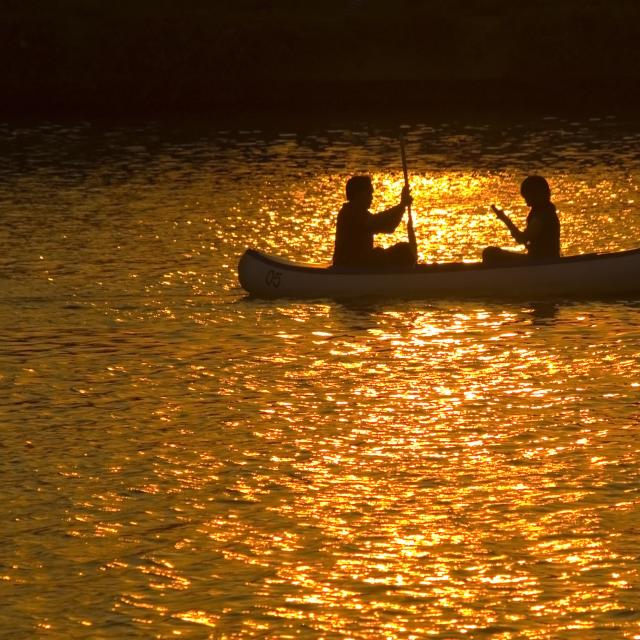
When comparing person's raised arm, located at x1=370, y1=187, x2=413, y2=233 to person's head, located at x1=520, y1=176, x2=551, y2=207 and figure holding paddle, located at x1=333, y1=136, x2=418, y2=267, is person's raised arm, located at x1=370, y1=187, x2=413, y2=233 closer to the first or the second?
figure holding paddle, located at x1=333, y1=136, x2=418, y2=267

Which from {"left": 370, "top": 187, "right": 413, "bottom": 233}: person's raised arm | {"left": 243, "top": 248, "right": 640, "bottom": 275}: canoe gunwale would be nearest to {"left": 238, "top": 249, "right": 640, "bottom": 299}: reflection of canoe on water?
{"left": 243, "top": 248, "right": 640, "bottom": 275}: canoe gunwale

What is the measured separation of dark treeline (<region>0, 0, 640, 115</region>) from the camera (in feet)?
155

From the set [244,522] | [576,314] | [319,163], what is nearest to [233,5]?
[319,163]

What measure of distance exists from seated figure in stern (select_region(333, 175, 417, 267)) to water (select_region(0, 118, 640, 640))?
535mm

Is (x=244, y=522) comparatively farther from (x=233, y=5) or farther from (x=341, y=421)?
(x=233, y=5)

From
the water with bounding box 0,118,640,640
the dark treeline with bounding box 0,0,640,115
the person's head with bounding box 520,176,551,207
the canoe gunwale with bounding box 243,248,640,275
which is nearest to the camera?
the water with bounding box 0,118,640,640

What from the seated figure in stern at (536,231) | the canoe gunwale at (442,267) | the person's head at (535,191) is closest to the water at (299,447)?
the canoe gunwale at (442,267)

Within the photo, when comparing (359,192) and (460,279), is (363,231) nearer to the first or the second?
(359,192)

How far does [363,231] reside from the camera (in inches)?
774

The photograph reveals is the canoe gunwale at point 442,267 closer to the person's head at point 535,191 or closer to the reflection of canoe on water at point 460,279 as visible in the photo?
the reflection of canoe on water at point 460,279

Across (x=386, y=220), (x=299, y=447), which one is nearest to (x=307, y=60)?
(x=386, y=220)

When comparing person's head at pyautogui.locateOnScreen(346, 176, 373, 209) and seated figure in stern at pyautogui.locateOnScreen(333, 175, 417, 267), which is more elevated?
person's head at pyautogui.locateOnScreen(346, 176, 373, 209)

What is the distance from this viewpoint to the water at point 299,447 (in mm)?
10195

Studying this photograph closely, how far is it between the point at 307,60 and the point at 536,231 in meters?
30.1
